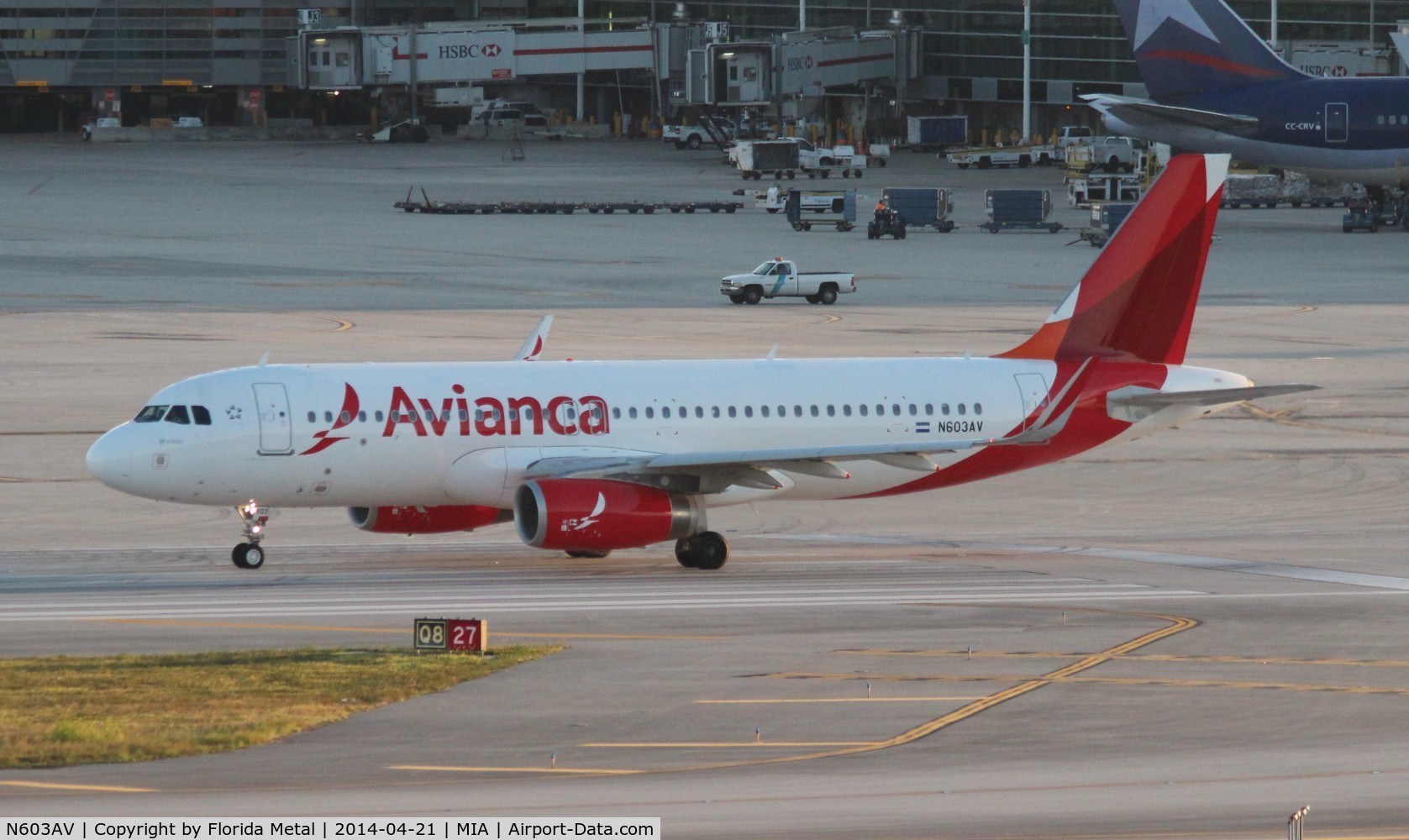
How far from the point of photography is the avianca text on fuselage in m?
36.4

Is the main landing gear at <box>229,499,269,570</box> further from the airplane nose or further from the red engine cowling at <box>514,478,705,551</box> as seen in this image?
the red engine cowling at <box>514,478,705,551</box>

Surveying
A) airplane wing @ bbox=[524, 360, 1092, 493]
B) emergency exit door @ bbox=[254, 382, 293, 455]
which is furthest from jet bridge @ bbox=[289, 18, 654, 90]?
airplane wing @ bbox=[524, 360, 1092, 493]

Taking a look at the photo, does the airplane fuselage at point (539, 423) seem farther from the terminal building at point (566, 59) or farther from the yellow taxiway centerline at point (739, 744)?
the terminal building at point (566, 59)

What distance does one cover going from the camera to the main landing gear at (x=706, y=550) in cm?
3728

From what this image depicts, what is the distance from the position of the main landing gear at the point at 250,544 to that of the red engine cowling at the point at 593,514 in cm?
510

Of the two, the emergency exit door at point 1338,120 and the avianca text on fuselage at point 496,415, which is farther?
the emergency exit door at point 1338,120

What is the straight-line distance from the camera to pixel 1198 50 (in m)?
106

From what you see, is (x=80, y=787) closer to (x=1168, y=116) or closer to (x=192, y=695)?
(x=192, y=695)

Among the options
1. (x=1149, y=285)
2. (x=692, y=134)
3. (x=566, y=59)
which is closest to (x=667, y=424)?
(x=1149, y=285)

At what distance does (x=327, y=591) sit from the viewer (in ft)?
114

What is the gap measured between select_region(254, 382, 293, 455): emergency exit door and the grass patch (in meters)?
→ 7.72

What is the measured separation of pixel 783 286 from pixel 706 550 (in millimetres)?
48200

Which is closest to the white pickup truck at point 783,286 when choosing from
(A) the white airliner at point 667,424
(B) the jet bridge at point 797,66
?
(A) the white airliner at point 667,424

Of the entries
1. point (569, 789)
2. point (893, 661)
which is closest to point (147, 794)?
point (569, 789)
